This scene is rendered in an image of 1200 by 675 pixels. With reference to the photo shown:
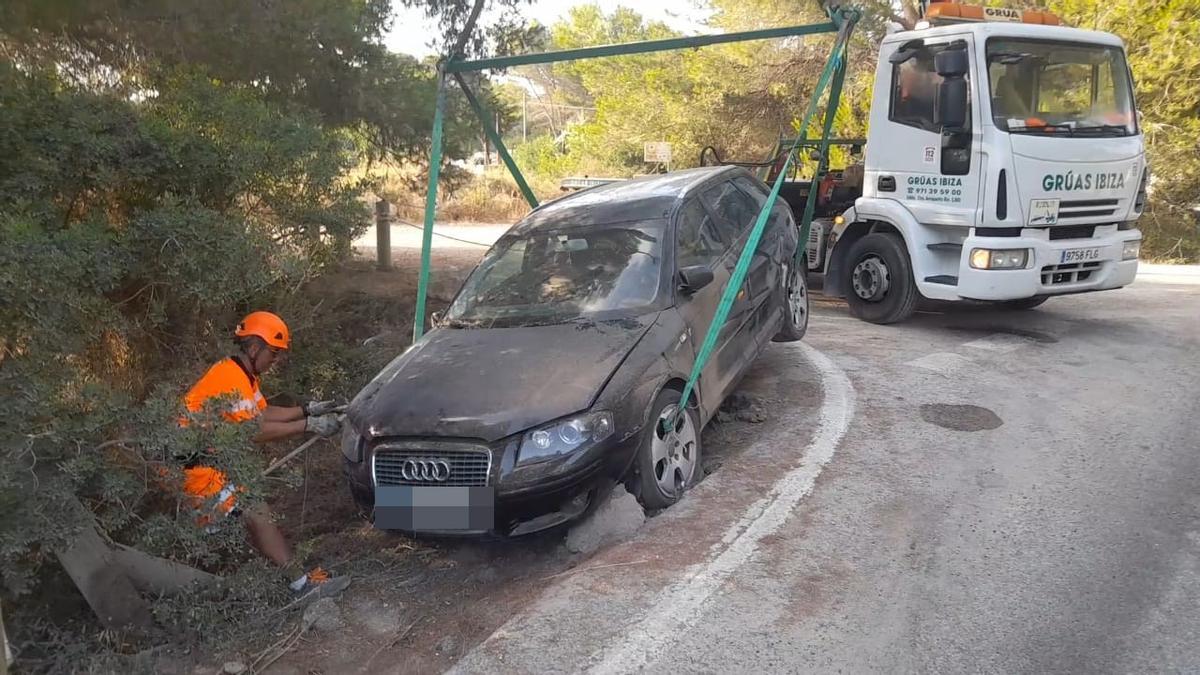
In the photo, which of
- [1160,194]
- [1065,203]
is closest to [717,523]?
[1065,203]

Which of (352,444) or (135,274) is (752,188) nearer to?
(352,444)

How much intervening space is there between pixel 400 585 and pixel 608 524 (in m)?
1.15

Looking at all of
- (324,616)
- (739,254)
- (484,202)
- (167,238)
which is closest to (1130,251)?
(739,254)

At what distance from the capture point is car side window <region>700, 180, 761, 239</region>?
6277mm

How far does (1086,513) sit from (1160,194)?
13419 mm

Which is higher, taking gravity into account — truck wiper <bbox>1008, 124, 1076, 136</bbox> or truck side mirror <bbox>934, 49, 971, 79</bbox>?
truck side mirror <bbox>934, 49, 971, 79</bbox>

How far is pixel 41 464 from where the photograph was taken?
3.69 meters

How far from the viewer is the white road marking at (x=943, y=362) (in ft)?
22.2

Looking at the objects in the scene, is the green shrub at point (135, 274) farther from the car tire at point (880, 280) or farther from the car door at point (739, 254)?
the car tire at point (880, 280)

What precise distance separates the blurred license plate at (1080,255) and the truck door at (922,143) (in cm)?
93

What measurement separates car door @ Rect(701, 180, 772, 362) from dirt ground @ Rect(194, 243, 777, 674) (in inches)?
21.1

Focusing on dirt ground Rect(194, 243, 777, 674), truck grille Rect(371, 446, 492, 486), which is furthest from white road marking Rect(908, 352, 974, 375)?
truck grille Rect(371, 446, 492, 486)

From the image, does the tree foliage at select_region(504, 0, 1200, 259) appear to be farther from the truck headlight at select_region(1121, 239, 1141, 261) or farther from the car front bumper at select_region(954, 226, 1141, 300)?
the truck headlight at select_region(1121, 239, 1141, 261)

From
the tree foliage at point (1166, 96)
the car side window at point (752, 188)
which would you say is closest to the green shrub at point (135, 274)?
the car side window at point (752, 188)
